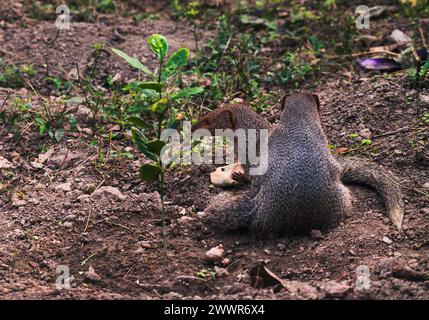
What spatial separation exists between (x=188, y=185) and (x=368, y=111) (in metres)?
1.24

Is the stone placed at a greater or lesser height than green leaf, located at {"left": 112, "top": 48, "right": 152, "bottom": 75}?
lesser

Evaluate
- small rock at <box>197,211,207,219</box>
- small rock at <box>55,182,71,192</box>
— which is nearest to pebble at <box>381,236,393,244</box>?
small rock at <box>197,211,207,219</box>

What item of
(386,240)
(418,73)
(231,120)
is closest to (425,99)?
(418,73)

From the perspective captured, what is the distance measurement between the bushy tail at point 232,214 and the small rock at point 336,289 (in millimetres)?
808

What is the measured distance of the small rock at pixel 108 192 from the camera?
3.99 metres

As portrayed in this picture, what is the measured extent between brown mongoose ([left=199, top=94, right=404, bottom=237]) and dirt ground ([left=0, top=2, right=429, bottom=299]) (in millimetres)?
70

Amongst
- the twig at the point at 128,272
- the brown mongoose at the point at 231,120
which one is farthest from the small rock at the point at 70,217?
the brown mongoose at the point at 231,120

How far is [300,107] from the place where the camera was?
13.6 ft

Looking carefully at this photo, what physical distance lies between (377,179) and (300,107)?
61 centimetres

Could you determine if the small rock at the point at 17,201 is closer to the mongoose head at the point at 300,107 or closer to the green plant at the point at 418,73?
the mongoose head at the point at 300,107

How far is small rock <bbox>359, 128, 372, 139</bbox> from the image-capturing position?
4.36 metres

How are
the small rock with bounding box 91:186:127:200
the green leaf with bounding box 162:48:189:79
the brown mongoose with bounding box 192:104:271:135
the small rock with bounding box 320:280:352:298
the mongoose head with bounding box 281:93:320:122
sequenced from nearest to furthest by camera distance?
the small rock with bounding box 320:280:352:298
the green leaf with bounding box 162:48:189:79
the small rock with bounding box 91:186:127:200
the mongoose head with bounding box 281:93:320:122
the brown mongoose with bounding box 192:104:271:135

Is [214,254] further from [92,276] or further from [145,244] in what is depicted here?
[92,276]

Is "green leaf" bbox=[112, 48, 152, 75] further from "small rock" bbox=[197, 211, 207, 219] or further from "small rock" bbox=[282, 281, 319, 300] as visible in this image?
"small rock" bbox=[282, 281, 319, 300]
